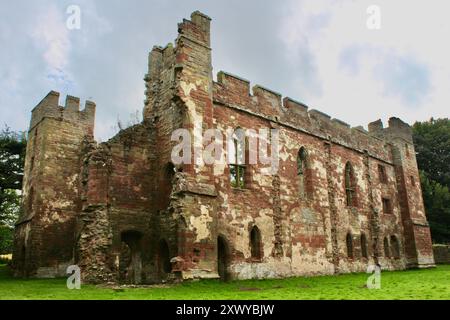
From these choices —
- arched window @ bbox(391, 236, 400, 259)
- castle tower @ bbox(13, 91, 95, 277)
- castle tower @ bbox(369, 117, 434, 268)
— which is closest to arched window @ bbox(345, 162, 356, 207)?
arched window @ bbox(391, 236, 400, 259)

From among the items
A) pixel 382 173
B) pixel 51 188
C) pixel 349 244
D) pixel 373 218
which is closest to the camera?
pixel 349 244

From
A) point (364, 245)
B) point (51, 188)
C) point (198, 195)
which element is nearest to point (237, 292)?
point (198, 195)

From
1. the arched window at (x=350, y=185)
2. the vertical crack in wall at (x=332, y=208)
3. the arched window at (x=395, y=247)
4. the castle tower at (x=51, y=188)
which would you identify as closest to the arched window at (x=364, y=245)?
the arched window at (x=350, y=185)

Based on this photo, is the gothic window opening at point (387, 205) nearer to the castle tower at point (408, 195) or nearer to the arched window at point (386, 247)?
the castle tower at point (408, 195)

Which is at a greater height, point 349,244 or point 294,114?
point 294,114

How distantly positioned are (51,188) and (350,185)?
15.9 m

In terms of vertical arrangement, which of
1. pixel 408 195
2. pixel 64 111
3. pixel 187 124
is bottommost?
pixel 408 195

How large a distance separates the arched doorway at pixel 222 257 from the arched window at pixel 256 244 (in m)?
1.48

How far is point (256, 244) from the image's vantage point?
16.3 m

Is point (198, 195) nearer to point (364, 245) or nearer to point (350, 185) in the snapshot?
point (350, 185)

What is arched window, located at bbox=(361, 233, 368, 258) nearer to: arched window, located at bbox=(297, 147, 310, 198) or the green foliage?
arched window, located at bbox=(297, 147, 310, 198)

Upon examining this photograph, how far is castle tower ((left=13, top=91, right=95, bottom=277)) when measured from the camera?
20.8 m

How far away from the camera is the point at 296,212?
59.6 ft

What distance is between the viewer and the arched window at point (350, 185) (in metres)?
22.4
